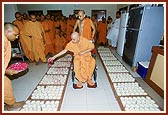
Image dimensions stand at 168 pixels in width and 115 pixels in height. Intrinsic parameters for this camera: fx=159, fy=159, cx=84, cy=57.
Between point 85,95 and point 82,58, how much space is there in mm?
620

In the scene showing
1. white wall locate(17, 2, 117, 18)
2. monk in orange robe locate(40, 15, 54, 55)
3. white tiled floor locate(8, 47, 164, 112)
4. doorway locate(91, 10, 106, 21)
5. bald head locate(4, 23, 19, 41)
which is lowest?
white tiled floor locate(8, 47, 164, 112)

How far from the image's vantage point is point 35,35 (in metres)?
4.07

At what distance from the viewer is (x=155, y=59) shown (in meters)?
2.82

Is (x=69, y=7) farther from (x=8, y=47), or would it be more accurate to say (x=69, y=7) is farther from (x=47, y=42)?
(x=8, y=47)

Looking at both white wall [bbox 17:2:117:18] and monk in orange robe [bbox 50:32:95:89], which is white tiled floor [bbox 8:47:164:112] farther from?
white wall [bbox 17:2:117:18]

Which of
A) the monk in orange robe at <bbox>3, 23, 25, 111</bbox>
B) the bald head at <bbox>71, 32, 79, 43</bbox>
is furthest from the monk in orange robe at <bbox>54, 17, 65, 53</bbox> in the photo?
the monk in orange robe at <bbox>3, 23, 25, 111</bbox>

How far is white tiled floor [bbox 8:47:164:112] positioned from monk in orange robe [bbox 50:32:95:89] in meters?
0.20

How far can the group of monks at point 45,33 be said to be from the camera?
13.3 ft

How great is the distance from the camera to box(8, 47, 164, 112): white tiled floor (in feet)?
7.19

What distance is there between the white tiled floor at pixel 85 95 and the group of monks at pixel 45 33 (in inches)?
39.9

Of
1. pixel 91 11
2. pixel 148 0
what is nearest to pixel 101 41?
pixel 91 11

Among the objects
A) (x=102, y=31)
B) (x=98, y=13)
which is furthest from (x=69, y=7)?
(x=102, y=31)

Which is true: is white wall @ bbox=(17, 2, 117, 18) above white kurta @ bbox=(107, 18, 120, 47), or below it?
above

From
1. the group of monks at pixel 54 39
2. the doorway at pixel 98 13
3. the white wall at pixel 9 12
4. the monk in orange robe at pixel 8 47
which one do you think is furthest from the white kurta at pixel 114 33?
the monk in orange robe at pixel 8 47
